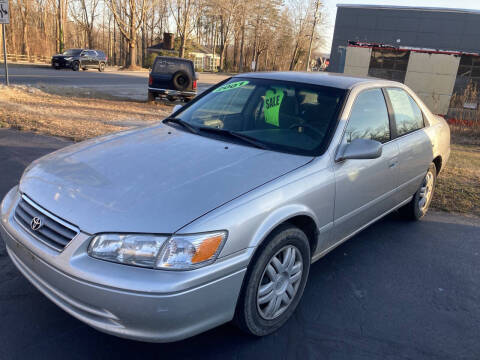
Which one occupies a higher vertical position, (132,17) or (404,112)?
(132,17)

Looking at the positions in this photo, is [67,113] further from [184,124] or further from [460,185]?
[460,185]

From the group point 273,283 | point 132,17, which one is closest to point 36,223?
point 273,283

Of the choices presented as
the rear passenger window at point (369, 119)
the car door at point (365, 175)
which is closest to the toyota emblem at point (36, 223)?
the car door at point (365, 175)

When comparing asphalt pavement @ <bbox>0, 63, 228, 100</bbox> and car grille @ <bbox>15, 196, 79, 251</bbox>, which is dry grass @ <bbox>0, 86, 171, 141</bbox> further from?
car grille @ <bbox>15, 196, 79, 251</bbox>

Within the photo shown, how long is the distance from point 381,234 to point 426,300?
1.27 meters

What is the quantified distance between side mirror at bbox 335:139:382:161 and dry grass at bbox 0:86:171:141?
580 cm

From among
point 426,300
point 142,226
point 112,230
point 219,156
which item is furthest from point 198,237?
point 426,300

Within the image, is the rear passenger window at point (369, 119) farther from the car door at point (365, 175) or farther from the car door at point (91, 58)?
the car door at point (91, 58)

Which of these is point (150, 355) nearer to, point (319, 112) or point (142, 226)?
point (142, 226)

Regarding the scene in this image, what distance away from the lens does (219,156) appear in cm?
286

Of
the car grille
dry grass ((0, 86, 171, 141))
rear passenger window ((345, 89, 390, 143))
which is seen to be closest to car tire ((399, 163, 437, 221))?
rear passenger window ((345, 89, 390, 143))

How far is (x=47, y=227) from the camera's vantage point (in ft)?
7.61

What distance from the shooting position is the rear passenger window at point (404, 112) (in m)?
4.00

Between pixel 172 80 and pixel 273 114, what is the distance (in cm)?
1205
